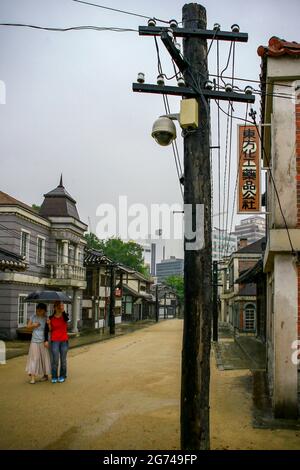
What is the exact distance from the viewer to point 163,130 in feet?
17.5

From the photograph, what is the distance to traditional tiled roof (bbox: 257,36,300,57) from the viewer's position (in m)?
7.45

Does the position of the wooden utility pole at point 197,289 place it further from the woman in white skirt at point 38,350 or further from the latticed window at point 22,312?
the latticed window at point 22,312

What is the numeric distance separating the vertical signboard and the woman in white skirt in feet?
16.6

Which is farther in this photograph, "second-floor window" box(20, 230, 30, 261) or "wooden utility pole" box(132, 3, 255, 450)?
"second-floor window" box(20, 230, 30, 261)

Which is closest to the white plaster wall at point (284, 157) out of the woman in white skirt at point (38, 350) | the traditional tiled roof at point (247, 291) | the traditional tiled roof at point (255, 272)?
the woman in white skirt at point (38, 350)

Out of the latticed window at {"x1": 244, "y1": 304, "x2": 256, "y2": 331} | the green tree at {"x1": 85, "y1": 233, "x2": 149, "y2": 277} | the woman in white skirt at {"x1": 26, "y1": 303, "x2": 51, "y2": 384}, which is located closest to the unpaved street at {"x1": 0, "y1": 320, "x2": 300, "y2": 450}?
the woman in white skirt at {"x1": 26, "y1": 303, "x2": 51, "y2": 384}

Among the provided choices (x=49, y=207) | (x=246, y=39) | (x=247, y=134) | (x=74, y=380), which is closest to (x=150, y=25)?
(x=246, y=39)

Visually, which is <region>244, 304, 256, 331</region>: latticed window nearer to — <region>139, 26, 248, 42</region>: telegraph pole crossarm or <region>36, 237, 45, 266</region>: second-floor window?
<region>36, 237, 45, 266</region>: second-floor window

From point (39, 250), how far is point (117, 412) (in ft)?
62.0

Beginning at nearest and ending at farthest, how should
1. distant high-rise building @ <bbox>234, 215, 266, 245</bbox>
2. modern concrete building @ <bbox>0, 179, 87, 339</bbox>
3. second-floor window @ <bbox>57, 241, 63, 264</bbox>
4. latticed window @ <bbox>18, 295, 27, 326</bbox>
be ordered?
modern concrete building @ <bbox>0, 179, 87, 339</bbox> < latticed window @ <bbox>18, 295, 27, 326</bbox> < second-floor window @ <bbox>57, 241, 63, 264</bbox> < distant high-rise building @ <bbox>234, 215, 266, 245</bbox>

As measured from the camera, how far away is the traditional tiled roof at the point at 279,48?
7445mm

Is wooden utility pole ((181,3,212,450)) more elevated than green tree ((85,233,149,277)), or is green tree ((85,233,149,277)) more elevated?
green tree ((85,233,149,277))

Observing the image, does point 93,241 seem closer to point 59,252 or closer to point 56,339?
point 59,252

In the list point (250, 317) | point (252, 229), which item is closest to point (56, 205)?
point (250, 317)
